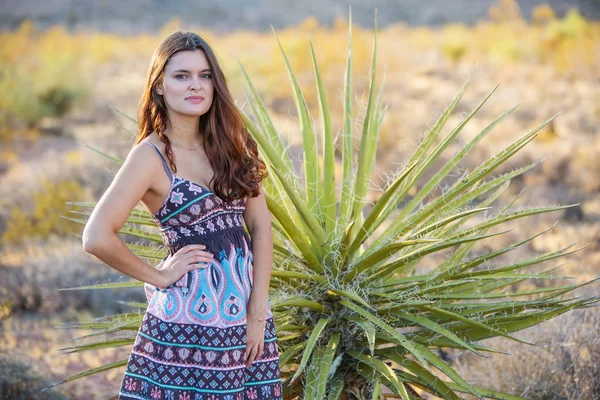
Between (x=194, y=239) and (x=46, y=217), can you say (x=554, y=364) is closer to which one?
(x=194, y=239)

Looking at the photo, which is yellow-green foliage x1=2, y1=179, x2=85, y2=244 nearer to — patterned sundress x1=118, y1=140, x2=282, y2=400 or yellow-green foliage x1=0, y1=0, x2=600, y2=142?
yellow-green foliage x1=0, y1=0, x2=600, y2=142

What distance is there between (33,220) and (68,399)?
5.05m

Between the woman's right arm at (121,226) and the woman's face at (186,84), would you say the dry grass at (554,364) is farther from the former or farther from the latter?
the woman's face at (186,84)

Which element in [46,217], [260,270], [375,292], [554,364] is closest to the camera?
[260,270]

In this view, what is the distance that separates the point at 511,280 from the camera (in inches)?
138

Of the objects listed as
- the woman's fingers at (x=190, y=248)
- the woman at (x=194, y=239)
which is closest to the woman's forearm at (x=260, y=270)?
the woman at (x=194, y=239)

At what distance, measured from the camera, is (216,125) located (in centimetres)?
254

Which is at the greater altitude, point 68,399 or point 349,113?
point 349,113

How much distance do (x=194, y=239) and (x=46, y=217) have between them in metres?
7.08

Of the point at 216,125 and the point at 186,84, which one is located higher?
the point at 186,84

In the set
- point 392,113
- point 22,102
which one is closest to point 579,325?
point 392,113

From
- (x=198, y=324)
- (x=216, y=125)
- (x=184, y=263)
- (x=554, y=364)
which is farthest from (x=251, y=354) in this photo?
(x=554, y=364)

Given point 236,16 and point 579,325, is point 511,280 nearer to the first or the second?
point 579,325

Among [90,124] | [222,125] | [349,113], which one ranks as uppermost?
[90,124]
